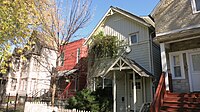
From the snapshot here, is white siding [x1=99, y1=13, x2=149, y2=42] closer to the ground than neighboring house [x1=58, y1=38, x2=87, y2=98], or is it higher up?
higher up

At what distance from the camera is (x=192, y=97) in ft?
26.5

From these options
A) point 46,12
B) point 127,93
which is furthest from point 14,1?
point 127,93

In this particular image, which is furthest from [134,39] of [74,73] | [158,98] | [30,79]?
[30,79]

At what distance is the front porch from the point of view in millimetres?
11961

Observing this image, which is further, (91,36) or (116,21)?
(91,36)

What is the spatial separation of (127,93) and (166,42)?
5.61m

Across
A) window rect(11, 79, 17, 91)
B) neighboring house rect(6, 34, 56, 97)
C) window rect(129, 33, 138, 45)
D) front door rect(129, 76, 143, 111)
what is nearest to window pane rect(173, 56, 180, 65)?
front door rect(129, 76, 143, 111)

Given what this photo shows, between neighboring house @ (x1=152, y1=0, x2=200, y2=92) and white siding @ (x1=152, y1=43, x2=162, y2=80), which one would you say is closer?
neighboring house @ (x1=152, y1=0, x2=200, y2=92)

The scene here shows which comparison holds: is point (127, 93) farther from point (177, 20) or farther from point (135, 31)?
point (177, 20)

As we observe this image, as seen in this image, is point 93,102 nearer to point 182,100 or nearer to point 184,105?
point 182,100

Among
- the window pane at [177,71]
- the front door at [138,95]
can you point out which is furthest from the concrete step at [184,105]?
the front door at [138,95]

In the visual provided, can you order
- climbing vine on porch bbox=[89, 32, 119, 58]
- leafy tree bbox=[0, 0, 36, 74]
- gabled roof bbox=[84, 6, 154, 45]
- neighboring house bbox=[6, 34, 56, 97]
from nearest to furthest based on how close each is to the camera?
leafy tree bbox=[0, 0, 36, 74] < gabled roof bbox=[84, 6, 154, 45] < climbing vine on porch bbox=[89, 32, 119, 58] < neighboring house bbox=[6, 34, 56, 97]

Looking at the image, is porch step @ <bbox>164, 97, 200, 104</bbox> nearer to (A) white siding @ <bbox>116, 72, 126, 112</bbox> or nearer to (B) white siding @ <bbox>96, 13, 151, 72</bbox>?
(B) white siding @ <bbox>96, 13, 151, 72</bbox>

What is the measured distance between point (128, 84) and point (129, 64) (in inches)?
115
